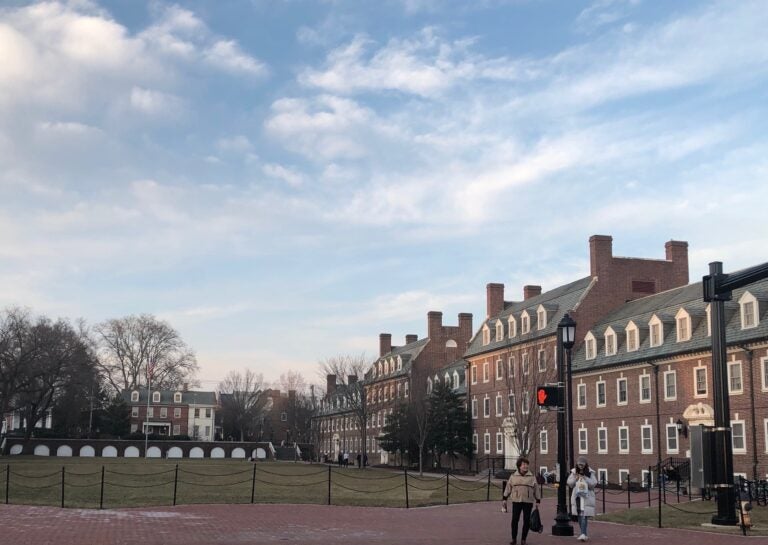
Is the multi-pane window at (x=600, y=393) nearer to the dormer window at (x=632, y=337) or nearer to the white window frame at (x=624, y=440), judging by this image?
the white window frame at (x=624, y=440)

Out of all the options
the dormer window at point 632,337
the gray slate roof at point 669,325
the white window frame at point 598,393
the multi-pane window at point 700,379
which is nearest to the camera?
the gray slate roof at point 669,325

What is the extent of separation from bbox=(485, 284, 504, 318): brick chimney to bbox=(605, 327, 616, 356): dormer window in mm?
21276

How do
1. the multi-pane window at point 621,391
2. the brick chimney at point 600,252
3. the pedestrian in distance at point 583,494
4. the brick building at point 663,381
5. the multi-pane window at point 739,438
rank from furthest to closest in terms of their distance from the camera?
1. the brick chimney at point 600,252
2. the multi-pane window at point 621,391
3. the multi-pane window at point 739,438
4. the brick building at point 663,381
5. the pedestrian in distance at point 583,494

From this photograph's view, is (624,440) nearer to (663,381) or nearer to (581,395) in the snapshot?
(663,381)

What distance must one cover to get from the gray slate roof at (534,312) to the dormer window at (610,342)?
4.58 metres

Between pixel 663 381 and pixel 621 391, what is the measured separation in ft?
12.5

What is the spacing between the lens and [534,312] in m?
57.0

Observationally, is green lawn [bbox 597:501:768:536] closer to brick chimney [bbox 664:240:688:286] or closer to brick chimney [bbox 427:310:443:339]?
brick chimney [bbox 664:240:688:286]

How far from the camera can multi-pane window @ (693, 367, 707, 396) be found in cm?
3777

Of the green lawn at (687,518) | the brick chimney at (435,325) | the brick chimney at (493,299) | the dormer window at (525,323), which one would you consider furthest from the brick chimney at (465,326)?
the green lawn at (687,518)

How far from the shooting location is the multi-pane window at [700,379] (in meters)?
37.8

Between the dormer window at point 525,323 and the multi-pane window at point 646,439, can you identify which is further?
the dormer window at point 525,323

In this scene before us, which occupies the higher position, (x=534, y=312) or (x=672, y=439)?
(x=534, y=312)

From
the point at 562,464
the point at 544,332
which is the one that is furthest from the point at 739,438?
the point at 562,464
